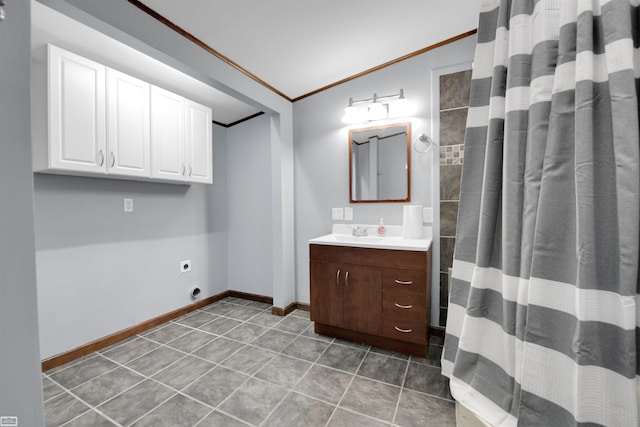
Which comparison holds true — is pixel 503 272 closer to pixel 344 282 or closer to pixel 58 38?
pixel 344 282

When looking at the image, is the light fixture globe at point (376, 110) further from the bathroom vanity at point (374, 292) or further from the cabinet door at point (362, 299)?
the cabinet door at point (362, 299)

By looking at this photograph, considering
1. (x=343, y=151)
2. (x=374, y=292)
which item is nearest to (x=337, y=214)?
(x=343, y=151)

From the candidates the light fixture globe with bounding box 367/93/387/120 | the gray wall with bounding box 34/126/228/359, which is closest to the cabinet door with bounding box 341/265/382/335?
the light fixture globe with bounding box 367/93/387/120

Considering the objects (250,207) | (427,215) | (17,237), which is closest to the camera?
(17,237)

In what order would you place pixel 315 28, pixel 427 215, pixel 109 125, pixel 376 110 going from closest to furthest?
1. pixel 315 28
2. pixel 109 125
3. pixel 427 215
4. pixel 376 110

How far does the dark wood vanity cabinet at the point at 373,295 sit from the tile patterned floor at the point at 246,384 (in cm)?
12

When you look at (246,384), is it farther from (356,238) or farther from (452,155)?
(452,155)

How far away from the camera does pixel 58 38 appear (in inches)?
67.2

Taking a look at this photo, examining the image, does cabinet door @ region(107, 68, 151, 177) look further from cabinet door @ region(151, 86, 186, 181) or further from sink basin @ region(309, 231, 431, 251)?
sink basin @ region(309, 231, 431, 251)

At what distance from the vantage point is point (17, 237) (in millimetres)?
918

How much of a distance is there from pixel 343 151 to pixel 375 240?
94cm

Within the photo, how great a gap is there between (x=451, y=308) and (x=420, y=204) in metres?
1.31

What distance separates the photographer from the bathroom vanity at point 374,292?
192 cm

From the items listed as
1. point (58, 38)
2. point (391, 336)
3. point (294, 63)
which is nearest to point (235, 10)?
point (294, 63)
